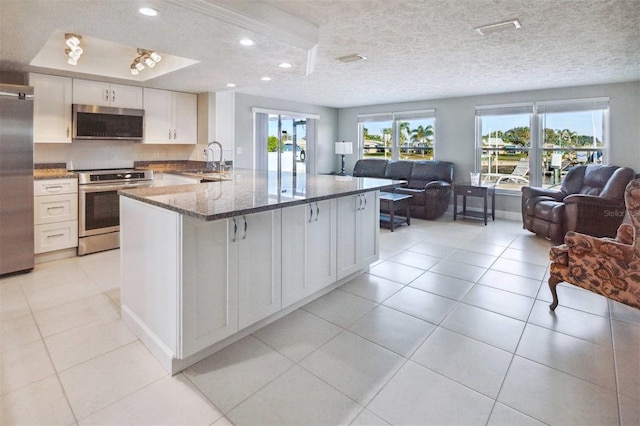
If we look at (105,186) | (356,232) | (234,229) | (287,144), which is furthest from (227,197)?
(287,144)

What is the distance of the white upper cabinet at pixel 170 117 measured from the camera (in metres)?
4.95

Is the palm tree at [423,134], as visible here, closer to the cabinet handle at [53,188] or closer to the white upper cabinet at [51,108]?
the white upper cabinet at [51,108]

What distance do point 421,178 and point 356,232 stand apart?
168 inches

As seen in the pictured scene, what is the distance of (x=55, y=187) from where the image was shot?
402 cm

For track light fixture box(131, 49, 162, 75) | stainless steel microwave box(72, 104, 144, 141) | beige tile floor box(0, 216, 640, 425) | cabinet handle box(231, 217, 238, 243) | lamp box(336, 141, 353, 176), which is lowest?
beige tile floor box(0, 216, 640, 425)

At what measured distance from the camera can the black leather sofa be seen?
6.51 meters

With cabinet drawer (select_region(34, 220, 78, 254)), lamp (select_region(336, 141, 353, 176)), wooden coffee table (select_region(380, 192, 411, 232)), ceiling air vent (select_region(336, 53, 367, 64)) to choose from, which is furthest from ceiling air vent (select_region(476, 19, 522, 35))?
lamp (select_region(336, 141, 353, 176))

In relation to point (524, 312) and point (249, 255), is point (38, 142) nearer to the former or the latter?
point (249, 255)

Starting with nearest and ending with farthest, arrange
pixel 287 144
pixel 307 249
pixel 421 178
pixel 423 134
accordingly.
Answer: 1. pixel 307 249
2. pixel 421 178
3. pixel 423 134
4. pixel 287 144

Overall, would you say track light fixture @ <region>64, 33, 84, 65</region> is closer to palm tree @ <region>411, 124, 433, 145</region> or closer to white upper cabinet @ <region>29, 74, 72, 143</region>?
white upper cabinet @ <region>29, 74, 72, 143</region>

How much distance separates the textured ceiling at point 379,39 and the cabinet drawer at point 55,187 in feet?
4.02

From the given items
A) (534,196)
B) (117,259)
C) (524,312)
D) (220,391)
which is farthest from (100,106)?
(534,196)

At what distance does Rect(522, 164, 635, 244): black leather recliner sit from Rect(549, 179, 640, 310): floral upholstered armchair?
7.27 feet

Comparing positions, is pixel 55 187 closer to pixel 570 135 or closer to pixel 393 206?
pixel 393 206
